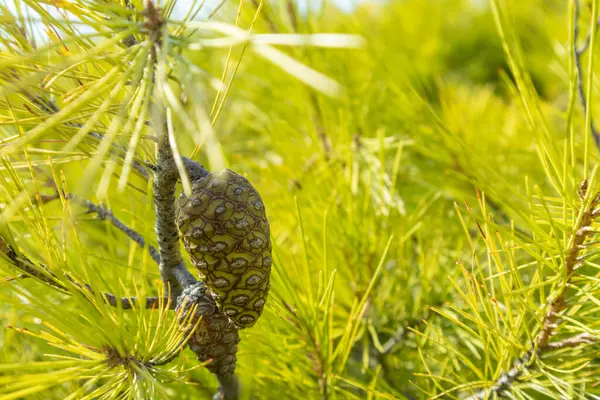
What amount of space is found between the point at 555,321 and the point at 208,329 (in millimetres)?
273

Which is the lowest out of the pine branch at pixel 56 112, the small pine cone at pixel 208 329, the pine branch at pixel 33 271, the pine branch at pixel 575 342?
the pine branch at pixel 575 342

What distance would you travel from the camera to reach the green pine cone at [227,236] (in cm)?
31

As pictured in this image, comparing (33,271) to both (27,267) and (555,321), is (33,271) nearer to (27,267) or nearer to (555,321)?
(27,267)

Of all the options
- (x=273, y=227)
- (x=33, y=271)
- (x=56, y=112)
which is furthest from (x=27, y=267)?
(x=273, y=227)

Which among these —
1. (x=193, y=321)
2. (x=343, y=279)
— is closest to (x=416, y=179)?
(x=343, y=279)

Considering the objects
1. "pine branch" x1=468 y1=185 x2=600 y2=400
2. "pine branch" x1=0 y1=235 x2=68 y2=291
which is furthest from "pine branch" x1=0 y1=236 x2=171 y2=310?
"pine branch" x1=468 y1=185 x2=600 y2=400

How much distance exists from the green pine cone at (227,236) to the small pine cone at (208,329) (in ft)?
0.08

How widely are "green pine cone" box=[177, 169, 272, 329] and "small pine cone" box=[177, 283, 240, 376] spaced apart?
0.08ft

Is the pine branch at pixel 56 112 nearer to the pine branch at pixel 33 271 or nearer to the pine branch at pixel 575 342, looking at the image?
the pine branch at pixel 33 271

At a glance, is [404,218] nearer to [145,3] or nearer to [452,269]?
[452,269]

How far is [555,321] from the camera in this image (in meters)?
0.40

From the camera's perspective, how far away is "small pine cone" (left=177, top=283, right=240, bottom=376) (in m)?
0.34

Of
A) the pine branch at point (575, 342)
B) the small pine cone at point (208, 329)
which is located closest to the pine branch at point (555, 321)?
the pine branch at point (575, 342)

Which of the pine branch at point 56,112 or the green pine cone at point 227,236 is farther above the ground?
the pine branch at point 56,112
